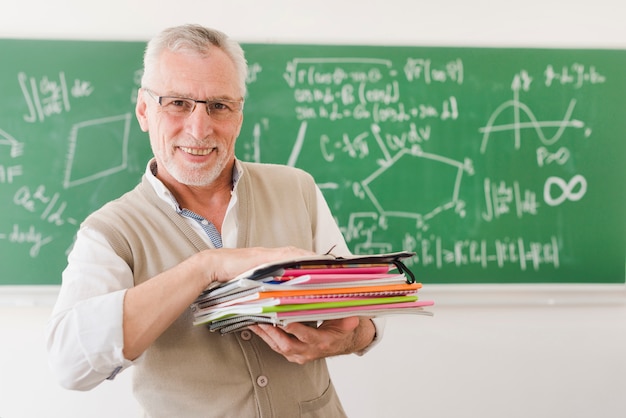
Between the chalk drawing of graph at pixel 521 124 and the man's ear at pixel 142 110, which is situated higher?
the man's ear at pixel 142 110

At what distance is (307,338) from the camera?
1.27 m

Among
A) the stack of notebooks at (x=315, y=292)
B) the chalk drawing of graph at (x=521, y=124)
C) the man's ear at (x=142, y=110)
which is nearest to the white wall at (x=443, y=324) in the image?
the chalk drawing of graph at (x=521, y=124)

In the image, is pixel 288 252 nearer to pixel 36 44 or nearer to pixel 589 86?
pixel 36 44

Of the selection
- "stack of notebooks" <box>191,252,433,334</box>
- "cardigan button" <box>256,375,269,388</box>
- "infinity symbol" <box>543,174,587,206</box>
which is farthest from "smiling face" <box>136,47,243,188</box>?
"infinity symbol" <box>543,174,587,206</box>

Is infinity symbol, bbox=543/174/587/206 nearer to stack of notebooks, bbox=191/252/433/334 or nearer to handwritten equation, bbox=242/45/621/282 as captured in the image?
handwritten equation, bbox=242/45/621/282

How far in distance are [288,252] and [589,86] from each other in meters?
2.07

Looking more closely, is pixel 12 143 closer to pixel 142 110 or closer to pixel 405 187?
pixel 142 110

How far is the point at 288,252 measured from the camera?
1194 millimetres

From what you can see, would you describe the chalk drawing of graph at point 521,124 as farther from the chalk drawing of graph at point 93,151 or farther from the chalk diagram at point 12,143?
the chalk diagram at point 12,143

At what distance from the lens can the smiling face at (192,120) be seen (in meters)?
1.45

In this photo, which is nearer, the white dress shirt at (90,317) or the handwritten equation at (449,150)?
the white dress shirt at (90,317)

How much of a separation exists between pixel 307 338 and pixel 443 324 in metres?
1.62

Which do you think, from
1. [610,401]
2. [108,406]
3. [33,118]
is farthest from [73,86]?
[610,401]

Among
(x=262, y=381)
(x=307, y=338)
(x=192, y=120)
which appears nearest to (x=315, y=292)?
(x=307, y=338)
